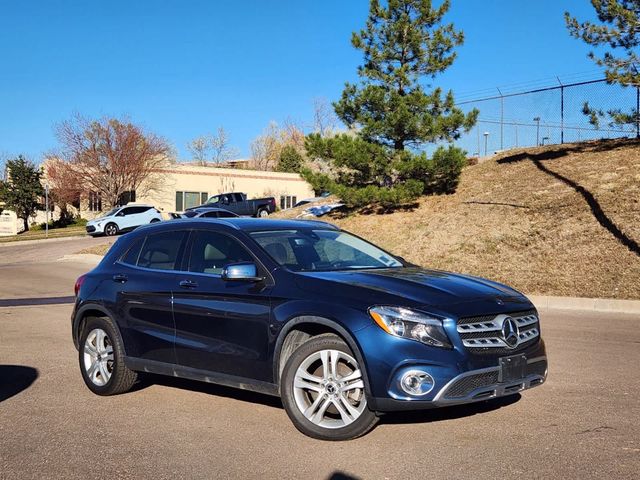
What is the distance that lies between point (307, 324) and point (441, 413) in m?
1.50

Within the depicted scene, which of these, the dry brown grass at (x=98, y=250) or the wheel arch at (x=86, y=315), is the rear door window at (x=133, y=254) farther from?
the dry brown grass at (x=98, y=250)

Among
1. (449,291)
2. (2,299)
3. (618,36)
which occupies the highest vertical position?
(618,36)

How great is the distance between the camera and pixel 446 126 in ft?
78.2

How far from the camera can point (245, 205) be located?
132 feet

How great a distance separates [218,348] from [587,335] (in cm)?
661

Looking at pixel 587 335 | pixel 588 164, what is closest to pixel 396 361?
pixel 587 335

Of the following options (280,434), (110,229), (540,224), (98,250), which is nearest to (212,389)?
(280,434)

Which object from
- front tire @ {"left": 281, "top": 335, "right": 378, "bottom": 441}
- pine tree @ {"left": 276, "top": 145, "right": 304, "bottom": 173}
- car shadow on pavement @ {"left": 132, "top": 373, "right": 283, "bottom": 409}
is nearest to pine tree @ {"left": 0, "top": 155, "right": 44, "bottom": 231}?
pine tree @ {"left": 276, "top": 145, "right": 304, "bottom": 173}

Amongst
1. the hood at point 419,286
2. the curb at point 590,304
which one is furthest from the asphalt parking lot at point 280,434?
the curb at point 590,304

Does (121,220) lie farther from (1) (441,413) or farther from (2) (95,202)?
(1) (441,413)

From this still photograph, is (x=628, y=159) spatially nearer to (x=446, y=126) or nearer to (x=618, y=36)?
(x=618, y=36)

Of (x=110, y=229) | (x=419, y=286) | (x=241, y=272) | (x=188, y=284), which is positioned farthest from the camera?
(x=110, y=229)

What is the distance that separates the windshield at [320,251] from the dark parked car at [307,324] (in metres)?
0.02

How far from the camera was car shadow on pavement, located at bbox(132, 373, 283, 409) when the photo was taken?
6461mm
